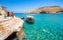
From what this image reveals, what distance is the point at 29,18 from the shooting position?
4275 centimetres

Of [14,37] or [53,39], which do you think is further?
[53,39]

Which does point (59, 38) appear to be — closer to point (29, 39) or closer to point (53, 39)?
point (53, 39)

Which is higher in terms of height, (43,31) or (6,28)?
(6,28)

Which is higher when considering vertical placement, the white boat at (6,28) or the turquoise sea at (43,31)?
the white boat at (6,28)

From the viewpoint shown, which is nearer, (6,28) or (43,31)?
(6,28)

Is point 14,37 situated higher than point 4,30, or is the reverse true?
point 4,30

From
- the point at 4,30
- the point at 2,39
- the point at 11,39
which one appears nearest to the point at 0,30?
the point at 4,30

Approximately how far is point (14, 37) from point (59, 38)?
9.44m

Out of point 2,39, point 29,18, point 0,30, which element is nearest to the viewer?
point 2,39

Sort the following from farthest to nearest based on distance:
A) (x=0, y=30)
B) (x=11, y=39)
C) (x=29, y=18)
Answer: (x=29, y=18) → (x=11, y=39) → (x=0, y=30)

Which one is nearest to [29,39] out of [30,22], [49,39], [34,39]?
[34,39]

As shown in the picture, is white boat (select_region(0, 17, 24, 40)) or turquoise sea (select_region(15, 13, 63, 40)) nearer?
white boat (select_region(0, 17, 24, 40))

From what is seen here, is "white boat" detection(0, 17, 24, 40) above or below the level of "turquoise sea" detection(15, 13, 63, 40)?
above

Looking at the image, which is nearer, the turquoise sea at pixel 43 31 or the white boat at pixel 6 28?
the white boat at pixel 6 28
